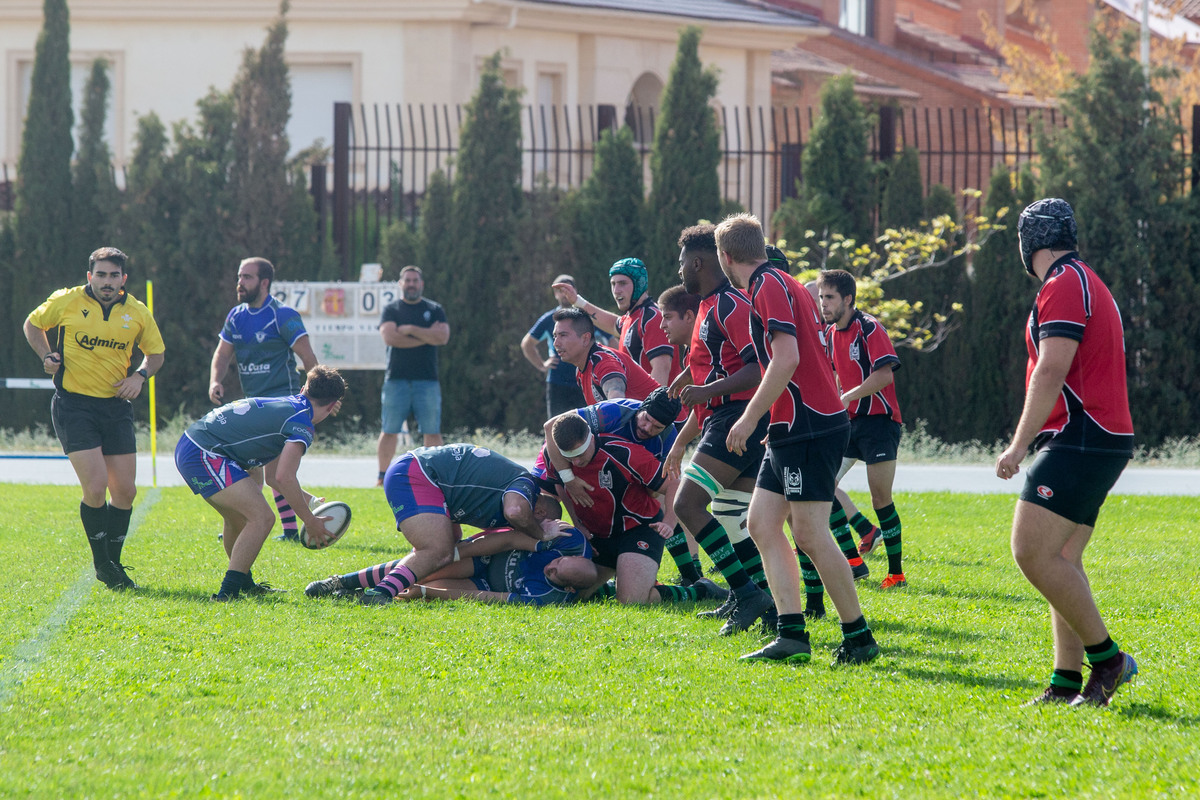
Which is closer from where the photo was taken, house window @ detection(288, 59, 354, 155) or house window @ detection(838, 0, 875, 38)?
house window @ detection(288, 59, 354, 155)

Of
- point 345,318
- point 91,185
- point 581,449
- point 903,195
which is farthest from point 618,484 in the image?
point 91,185

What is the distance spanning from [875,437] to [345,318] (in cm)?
962

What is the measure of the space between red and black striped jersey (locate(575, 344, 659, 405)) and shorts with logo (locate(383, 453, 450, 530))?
135 centimetres

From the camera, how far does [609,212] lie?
1745 cm

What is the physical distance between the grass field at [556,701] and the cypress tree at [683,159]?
9873 mm

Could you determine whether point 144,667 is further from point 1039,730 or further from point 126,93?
point 126,93

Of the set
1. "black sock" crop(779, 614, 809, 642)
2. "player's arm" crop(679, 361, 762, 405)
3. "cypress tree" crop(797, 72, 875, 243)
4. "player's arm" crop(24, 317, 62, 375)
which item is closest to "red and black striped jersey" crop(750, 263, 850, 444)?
"player's arm" crop(679, 361, 762, 405)

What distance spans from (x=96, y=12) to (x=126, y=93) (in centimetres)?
150

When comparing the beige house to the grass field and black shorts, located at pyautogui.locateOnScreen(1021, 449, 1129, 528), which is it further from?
black shorts, located at pyautogui.locateOnScreen(1021, 449, 1129, 528)

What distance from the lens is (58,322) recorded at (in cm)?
813

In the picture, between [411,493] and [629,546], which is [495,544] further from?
[629,546]

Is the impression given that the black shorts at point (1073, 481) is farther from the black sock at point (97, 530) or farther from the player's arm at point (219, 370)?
the player's arm at point (219, 370)

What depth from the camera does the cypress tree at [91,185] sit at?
59.8 ft

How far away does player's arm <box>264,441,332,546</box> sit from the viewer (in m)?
7.44
